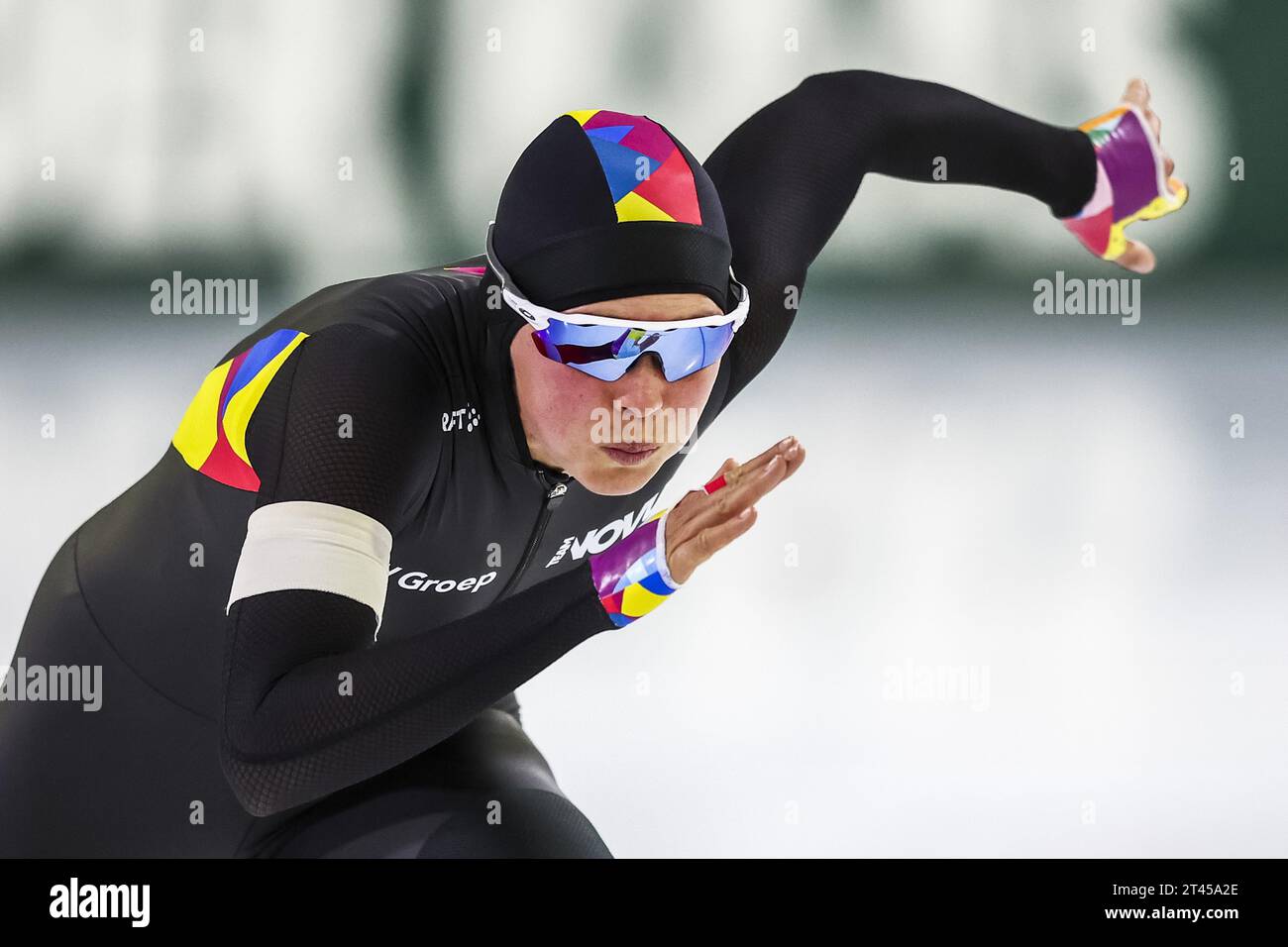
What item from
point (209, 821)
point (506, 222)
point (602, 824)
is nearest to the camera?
point (506, 222)

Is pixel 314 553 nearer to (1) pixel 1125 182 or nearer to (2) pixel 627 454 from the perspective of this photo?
(2) pixel 627 454

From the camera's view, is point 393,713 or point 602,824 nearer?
point 393,713

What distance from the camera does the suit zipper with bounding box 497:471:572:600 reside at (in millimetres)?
1718

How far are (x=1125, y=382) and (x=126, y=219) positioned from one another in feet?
11.6

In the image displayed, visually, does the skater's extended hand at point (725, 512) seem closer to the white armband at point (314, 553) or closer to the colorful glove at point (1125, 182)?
the white armband at point (314, 553)

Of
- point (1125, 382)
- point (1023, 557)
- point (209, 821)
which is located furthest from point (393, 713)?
point (1125, 382)

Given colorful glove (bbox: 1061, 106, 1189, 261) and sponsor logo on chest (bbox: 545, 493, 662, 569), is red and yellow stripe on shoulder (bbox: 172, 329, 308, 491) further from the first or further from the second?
colorful glove (bbox: 1061, 106, 1189, 261)

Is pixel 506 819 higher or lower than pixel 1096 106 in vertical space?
lower

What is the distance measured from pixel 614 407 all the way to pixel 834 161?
2.52 ft

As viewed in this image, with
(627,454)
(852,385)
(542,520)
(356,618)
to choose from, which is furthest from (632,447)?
(852,385)

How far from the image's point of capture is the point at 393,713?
1.32 meters

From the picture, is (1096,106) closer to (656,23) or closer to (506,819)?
(656,23)

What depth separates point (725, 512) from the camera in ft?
4.39

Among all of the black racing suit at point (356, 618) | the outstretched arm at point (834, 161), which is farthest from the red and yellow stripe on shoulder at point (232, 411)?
the outstretched arm at point (834, 161)
